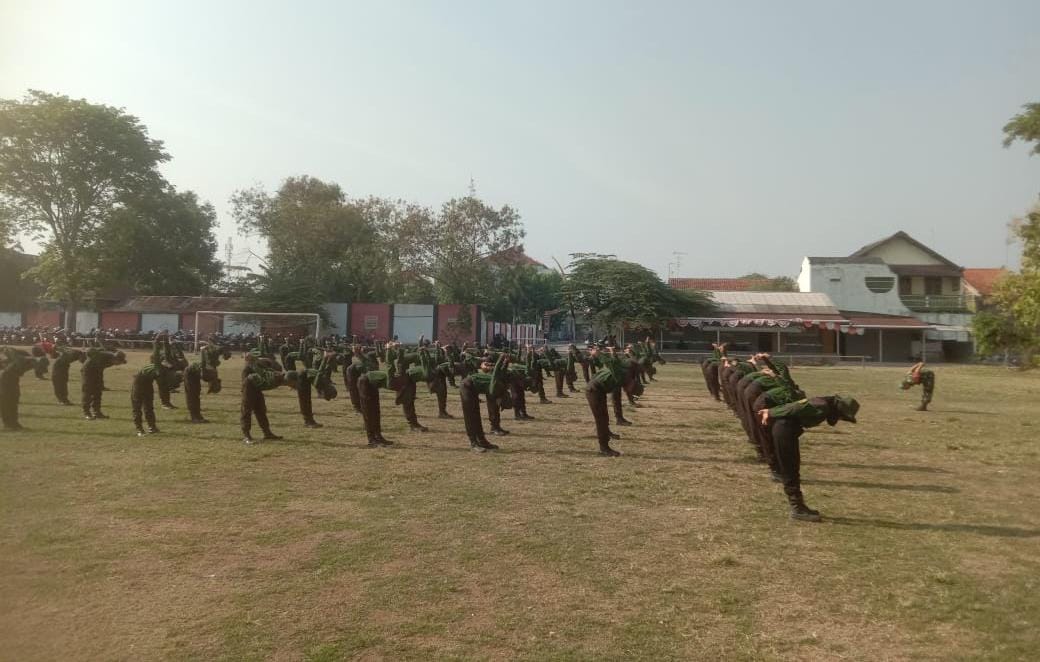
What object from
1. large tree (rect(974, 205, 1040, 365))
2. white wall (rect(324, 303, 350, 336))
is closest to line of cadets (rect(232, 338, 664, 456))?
large tree (rect(974, 205, 1040, 365))

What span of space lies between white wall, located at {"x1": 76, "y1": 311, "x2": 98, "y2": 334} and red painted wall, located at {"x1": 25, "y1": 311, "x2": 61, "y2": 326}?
12.4 feet

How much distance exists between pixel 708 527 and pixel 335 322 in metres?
45.6

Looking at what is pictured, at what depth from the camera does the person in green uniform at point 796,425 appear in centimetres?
805

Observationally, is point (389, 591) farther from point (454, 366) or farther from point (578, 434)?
point (454, 366)

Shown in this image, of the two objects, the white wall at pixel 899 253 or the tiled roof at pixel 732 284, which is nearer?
the white wall at pixel 899 253

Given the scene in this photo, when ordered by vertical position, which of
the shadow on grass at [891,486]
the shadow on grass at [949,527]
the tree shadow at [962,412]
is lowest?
the shadow on grass at [949,527]

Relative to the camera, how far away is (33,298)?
187 feet

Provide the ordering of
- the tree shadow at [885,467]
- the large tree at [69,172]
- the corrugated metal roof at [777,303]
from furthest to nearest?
the corrugated metal roof at [777,303]
the large tree at [69,172]
the tree shadow at [885,467]

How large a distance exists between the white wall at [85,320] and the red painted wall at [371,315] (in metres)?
19.2

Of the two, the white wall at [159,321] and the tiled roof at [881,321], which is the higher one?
the tiled roof at [881,321]

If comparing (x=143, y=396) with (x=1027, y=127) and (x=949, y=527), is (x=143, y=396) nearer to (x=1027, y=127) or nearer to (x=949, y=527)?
(x=949, y=527)

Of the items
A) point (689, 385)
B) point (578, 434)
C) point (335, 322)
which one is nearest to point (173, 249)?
point (335, 322)

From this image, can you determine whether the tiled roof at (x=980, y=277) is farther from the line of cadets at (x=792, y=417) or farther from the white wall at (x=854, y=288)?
the line of cadets at (x=792, y=417)

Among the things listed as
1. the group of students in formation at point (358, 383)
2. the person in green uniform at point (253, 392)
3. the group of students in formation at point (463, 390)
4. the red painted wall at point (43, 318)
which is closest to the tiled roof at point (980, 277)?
the group of students in formation at point (463, 390)
